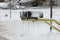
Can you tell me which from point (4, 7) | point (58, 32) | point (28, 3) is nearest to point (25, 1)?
point (28, 3)

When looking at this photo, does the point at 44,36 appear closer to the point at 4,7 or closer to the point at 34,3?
the point at 4,7

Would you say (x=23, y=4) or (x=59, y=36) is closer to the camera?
(x=59, y=36)

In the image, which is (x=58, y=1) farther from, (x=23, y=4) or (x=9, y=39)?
(x=9, y=39)

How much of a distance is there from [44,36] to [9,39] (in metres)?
1.74

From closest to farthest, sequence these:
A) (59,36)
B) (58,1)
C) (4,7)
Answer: (59,36)
(4,7)
(58,1)

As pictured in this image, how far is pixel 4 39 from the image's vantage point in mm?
8984

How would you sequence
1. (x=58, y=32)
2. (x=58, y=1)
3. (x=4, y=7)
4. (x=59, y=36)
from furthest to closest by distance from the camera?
(x=58, y=1), (x=4, y=7), (x=58, y=32), (x=59, y=36)

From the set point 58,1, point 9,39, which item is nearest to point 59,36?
point 9,39

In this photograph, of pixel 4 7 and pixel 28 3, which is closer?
pixel 4 7

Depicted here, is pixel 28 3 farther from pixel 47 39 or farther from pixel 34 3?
pixel 47 39

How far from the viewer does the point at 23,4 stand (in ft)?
118

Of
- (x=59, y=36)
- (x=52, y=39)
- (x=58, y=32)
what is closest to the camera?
(x=52, y=39)

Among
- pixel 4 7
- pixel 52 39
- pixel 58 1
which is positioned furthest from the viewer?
pixel 58 1

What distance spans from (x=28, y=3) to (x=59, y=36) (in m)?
27.4
